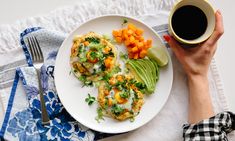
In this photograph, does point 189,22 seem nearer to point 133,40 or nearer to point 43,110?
point 133,40

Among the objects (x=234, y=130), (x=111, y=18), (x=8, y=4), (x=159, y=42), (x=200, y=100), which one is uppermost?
(x=8, y=4)

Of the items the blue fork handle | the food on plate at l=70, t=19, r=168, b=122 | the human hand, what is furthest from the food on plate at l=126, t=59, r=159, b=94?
the blue fork handle

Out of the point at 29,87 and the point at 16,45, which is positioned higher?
the point at 16,45

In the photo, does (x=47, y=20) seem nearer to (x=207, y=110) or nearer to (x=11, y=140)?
(x=11, y=140)

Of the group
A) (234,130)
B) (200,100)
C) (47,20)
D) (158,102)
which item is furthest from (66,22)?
(234,130)

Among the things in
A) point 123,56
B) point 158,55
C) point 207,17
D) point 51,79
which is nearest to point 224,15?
point 207,17

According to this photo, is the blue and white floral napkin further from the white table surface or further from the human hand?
the human hand

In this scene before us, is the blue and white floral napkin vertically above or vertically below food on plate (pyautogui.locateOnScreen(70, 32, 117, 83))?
below
